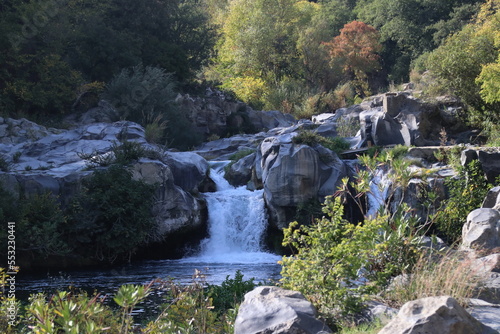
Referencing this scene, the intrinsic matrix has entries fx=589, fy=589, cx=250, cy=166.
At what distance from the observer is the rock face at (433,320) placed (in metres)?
4.25

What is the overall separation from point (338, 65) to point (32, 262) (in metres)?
29.6

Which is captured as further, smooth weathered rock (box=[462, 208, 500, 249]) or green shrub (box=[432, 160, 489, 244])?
green shrub (box=[432, 160, 489, 244])

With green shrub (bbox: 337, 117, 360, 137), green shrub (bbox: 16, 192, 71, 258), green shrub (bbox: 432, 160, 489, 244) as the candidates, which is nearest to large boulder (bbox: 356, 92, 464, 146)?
green shrub (bbox: 337, 117, 360, 137)

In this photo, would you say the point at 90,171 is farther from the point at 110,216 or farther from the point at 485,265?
the point at 485,265

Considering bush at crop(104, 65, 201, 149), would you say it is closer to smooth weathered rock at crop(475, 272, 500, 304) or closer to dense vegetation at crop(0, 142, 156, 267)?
dense vegetation at crop(0, 142, 156, 267)

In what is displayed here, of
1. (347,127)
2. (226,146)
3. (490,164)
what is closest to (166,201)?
(490,164)

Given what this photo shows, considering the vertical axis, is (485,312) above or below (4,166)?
below

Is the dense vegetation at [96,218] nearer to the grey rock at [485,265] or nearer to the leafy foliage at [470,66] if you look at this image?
the grey rock at [485,265]

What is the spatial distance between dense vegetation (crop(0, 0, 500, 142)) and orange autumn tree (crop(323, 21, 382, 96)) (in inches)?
3.4

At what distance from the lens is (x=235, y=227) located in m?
16.8

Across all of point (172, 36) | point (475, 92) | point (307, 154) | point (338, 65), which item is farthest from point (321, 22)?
point (307, 154)

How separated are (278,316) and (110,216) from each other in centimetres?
1021

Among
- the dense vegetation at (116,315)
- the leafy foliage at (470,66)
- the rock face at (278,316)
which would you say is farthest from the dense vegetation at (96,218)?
the leafy foliage at (470,66)

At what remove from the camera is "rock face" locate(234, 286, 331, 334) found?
4945 mm
